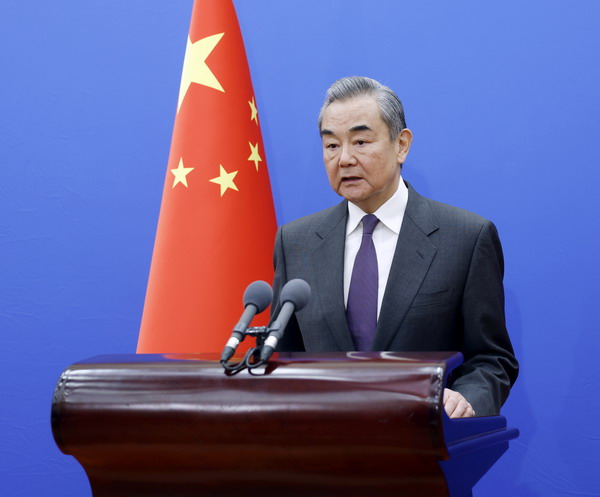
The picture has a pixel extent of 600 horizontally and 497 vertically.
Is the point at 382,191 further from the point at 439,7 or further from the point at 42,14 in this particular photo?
the point at 42,14

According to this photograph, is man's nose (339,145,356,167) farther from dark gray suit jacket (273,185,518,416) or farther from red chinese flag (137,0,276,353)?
red chinese flag (137,0,276,353)

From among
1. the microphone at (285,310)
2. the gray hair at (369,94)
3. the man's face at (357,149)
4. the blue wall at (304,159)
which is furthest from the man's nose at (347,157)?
the blue wall at (304,159)

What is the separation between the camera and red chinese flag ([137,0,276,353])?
82.0 inches

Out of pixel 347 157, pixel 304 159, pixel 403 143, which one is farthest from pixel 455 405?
pixel 304 159

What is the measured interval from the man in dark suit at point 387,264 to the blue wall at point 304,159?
67cm

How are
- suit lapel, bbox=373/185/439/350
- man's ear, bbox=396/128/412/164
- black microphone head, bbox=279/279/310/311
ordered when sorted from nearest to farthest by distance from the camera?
black microphone head, bbox=279/279/310/311 < suit lapel, bbox=373/185/439/350 < man's ear, bbox=396/128/412/164

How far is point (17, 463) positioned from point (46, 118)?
1.13 metres

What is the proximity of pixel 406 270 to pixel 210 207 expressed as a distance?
2.56 feet

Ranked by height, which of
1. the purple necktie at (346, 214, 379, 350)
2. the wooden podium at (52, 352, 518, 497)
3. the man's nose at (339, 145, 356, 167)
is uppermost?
the man's nose at (339, 145, 356, 167)

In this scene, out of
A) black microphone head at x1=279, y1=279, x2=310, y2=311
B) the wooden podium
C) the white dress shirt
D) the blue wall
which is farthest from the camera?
the blue wall

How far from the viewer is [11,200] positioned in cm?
257

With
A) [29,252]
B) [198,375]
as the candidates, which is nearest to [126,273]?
[29,252]

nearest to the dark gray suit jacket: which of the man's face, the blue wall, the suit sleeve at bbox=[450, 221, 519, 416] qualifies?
the suit sleeve at bbox=[450, 221, 519, 416]

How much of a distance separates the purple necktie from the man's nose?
0.56 feet
